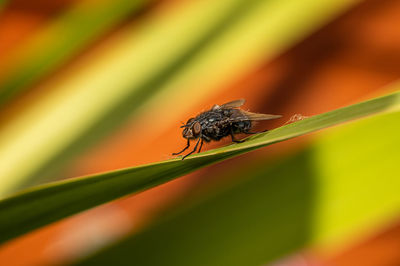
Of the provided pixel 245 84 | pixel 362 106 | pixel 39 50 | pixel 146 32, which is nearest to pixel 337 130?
pixel 362 106

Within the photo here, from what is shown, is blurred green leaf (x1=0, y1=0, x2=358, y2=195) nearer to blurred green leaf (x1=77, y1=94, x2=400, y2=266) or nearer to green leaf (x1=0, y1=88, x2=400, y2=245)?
blurred green leaf (x1=77, y1=94, x2=400, y2=266)

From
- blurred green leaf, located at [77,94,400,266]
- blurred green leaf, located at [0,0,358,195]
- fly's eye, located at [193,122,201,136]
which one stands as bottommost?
blurred green leaf, located at [77,94,400,266]

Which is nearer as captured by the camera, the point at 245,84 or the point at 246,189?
the point at 246,189

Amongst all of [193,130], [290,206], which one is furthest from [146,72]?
Answer: [290,206]

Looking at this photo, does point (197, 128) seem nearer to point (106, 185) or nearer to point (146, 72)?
point (146, 72)

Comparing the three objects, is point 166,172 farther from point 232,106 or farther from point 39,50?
point 39,50

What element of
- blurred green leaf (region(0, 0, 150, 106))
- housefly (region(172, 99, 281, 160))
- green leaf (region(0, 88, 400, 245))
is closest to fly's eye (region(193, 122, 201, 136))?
housefly (region(172, 99, 281, 160))
